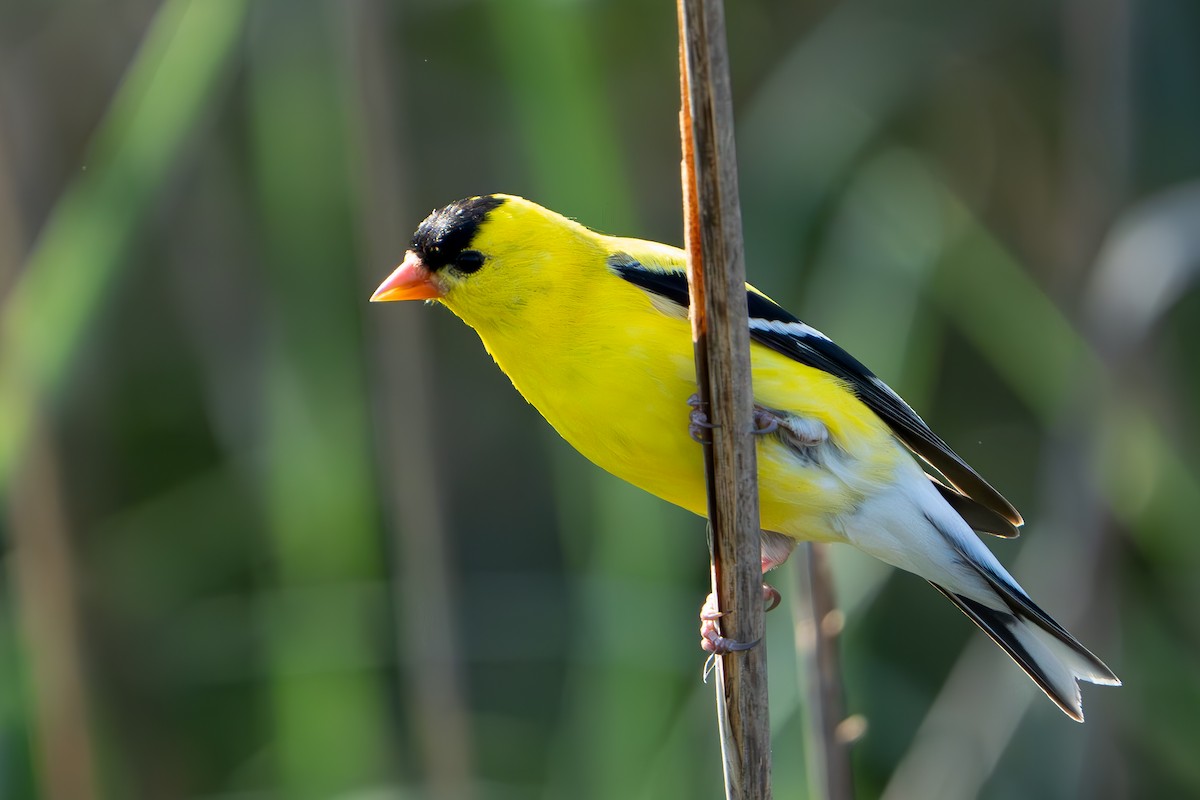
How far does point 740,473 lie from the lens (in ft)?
4.38

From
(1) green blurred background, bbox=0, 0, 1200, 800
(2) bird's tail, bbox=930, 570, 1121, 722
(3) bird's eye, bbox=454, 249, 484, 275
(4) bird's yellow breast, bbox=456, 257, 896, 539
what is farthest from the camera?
(1) green blurred background, bbox=0, 0, 1200, 800

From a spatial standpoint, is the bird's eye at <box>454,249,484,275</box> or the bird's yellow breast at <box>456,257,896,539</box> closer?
the bird's yellow breast at <box>456,257,896,539</box>

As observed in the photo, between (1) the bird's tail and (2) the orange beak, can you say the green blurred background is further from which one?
(1) the bird's tail

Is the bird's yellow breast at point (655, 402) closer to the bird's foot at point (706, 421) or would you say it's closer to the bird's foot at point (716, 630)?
the bird's foot at point (706, 421)

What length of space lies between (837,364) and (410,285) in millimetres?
721

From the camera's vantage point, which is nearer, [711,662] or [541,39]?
[711,662]

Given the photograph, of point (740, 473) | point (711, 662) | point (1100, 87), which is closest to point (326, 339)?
point (711, 662)

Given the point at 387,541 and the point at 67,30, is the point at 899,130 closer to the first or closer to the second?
the point at 387,541

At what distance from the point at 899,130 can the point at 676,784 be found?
2.09m

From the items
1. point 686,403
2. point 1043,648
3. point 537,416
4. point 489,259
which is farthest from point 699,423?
point 537,416

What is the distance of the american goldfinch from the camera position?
175cm

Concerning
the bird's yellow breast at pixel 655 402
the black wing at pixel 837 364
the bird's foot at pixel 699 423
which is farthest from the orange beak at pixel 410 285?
the bird's foot at pixel 699 423

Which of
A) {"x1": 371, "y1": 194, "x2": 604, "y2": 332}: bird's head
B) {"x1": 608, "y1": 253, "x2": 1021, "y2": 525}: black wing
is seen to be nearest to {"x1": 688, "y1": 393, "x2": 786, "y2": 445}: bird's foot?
{"x1": 608, "y1": 253, "x2": 1021, "y2": 525}: black wing

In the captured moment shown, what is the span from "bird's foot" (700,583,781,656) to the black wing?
0.35 metres
